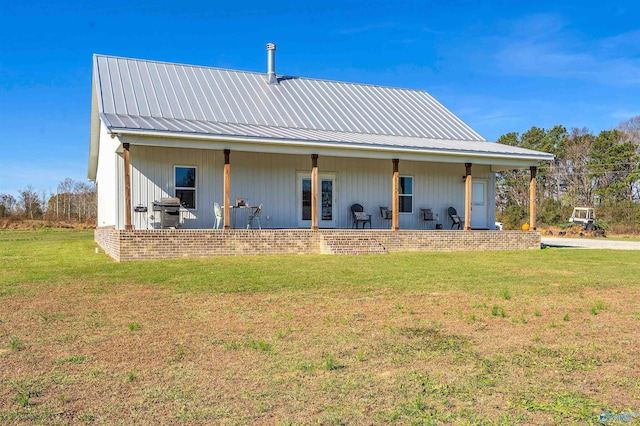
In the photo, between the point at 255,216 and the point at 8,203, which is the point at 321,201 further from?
the point at 8,203

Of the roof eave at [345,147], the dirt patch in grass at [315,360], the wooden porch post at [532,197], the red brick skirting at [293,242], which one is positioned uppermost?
the roof eave at [345,147]

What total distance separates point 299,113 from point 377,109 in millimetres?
3608

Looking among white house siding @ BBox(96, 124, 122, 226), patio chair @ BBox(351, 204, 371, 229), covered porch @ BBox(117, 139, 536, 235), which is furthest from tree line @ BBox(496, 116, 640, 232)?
white house siding @ BBox(96, 124, 122, 226)

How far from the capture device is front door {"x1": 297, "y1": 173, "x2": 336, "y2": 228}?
55.0 feet

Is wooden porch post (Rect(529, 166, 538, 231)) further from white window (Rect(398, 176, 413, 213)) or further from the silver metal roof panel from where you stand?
white window (Rect(398, 176, 413, 213))

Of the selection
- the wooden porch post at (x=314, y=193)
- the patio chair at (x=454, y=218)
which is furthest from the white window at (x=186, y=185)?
the patio chair at (x=454, y=218)

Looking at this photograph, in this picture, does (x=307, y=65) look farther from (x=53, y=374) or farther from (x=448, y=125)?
(x=53, y=374)

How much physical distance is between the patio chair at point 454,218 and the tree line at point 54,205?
92.2ft

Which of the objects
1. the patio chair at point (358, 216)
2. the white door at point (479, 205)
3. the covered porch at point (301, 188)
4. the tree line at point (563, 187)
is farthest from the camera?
the tree line at point (563, 187)

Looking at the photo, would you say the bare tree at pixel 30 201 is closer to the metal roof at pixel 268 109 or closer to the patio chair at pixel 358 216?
the metal roof at pixel 268 109

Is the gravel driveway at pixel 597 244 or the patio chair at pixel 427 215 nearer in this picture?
the patio chair at pixel 427 215

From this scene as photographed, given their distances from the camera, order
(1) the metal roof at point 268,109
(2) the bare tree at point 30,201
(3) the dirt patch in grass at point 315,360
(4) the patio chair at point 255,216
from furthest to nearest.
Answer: (2) the bare tree at point 30,201 → (1) the metal roof at point 268,109 → (4) the patio chair at point 255,216 → (3) the dirt patch in grass at point 315,360

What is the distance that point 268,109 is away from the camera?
18031 millimetres

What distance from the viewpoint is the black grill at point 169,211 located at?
13.9m
